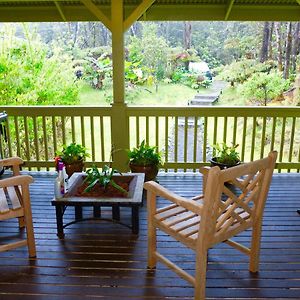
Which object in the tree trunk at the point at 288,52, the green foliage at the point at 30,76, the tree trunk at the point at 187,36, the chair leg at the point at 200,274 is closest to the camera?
the chair leg at the point at 200,274

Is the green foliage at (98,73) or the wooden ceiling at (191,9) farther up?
the wooden ceiling at (191,9)

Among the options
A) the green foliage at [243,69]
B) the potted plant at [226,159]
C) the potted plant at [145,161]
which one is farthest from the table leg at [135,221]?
the green foliage at [243,69]

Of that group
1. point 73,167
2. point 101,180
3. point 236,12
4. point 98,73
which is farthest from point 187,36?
point 101,180

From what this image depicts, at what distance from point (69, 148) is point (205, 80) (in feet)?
31.5

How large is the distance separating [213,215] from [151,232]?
25.1 inches

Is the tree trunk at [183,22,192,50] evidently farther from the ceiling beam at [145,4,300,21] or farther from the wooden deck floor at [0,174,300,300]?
the wooden deck floor at [0,174,300,300]

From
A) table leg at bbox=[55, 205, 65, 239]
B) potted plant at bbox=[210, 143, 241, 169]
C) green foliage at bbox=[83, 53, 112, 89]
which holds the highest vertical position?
green foliage at bbox=[83, 53, 112, 89]

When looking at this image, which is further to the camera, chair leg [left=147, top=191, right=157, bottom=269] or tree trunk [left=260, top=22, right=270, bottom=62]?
tree trunk [left=260, top=22, right=270, bottom=62]

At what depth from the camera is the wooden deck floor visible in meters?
2.32

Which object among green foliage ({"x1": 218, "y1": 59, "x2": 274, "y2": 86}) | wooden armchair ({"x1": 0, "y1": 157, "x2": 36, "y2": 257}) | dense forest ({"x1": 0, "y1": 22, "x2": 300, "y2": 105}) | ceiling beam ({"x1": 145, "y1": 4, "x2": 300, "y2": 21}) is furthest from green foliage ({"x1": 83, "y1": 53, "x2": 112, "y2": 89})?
wooden armchair ({"x1": 0, "y1": 157, "x2": 36, "y2": 257})

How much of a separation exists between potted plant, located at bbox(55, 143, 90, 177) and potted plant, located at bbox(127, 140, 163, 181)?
0.67 m

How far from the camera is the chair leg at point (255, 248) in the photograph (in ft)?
8.17

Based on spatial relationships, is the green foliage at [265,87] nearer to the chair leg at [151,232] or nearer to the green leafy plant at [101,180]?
the green leafy plant at [101,180]

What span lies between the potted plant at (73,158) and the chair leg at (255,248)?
8.17ft
